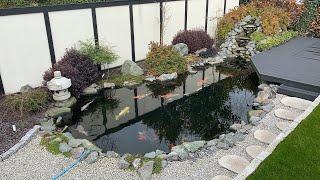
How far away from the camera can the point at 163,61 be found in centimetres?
944

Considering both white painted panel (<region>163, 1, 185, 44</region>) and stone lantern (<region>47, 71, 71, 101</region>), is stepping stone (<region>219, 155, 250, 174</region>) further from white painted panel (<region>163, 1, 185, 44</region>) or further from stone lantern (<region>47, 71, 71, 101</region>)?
white painted panel (<region>163, 1, 185, 44</region>)

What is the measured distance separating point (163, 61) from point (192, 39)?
2.41 metres

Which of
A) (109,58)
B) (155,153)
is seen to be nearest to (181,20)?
(109,58)

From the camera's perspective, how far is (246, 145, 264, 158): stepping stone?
520 cm

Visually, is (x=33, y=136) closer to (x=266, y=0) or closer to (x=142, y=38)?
(x=142, y=38)

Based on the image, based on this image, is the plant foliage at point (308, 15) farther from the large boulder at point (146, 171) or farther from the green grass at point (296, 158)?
the large boulder at point (146, 171)

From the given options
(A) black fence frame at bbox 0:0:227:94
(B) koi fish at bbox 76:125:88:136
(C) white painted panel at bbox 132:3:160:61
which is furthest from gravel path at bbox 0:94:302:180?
(C) white painted panel at bbox 132:3:160:61

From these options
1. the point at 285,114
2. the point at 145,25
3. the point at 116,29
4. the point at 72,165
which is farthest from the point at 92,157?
the point at 145,25

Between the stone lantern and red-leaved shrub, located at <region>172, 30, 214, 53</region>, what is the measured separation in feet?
17.0

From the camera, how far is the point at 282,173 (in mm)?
4059

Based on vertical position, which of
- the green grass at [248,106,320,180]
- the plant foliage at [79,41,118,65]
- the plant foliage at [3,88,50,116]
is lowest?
the plant foliage at [3,88,50,116]

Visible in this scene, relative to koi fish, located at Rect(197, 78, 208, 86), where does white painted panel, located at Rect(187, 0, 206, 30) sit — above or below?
above

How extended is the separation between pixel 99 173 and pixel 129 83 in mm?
4308

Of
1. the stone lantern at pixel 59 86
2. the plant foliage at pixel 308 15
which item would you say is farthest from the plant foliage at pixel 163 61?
the plant foliage at pixel 308 15
